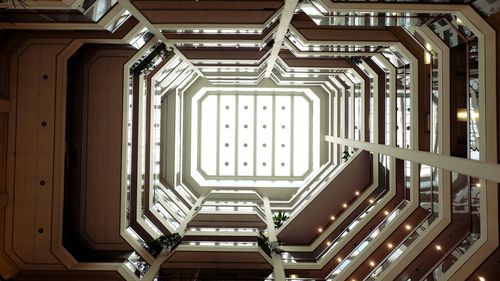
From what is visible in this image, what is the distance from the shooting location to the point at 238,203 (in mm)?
18250

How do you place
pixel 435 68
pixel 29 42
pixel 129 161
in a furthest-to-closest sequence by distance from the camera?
pixel 129 161 → pixel 29 42 → pixel 435 68

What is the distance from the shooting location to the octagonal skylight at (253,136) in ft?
79.2

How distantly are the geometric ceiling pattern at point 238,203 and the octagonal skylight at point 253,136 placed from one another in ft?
19.8

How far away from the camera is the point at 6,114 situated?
36.6 feet

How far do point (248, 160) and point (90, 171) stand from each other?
1392cm

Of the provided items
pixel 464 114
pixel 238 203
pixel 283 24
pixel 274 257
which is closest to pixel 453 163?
pixel 464 114

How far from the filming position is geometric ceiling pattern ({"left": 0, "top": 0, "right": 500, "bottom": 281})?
8117 mm

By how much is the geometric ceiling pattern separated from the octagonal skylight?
6.04m

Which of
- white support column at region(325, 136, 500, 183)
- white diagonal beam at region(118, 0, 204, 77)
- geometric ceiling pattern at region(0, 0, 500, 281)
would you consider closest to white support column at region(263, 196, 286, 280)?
geometric ceiling pattern at region(0, 0, 500, 281)

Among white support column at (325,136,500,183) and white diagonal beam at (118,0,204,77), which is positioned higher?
white diagonal beam at (118,0,204,77)

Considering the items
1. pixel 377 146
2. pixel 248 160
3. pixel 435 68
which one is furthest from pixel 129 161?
pixel 248 160

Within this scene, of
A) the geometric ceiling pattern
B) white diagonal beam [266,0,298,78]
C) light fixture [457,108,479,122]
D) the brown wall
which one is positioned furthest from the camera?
the brown wall

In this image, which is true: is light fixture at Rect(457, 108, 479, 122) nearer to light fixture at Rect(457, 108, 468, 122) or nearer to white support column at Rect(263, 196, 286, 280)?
light fixture at Rect(457, 108, 468, 122)

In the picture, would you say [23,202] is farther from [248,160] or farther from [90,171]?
[248,160]
